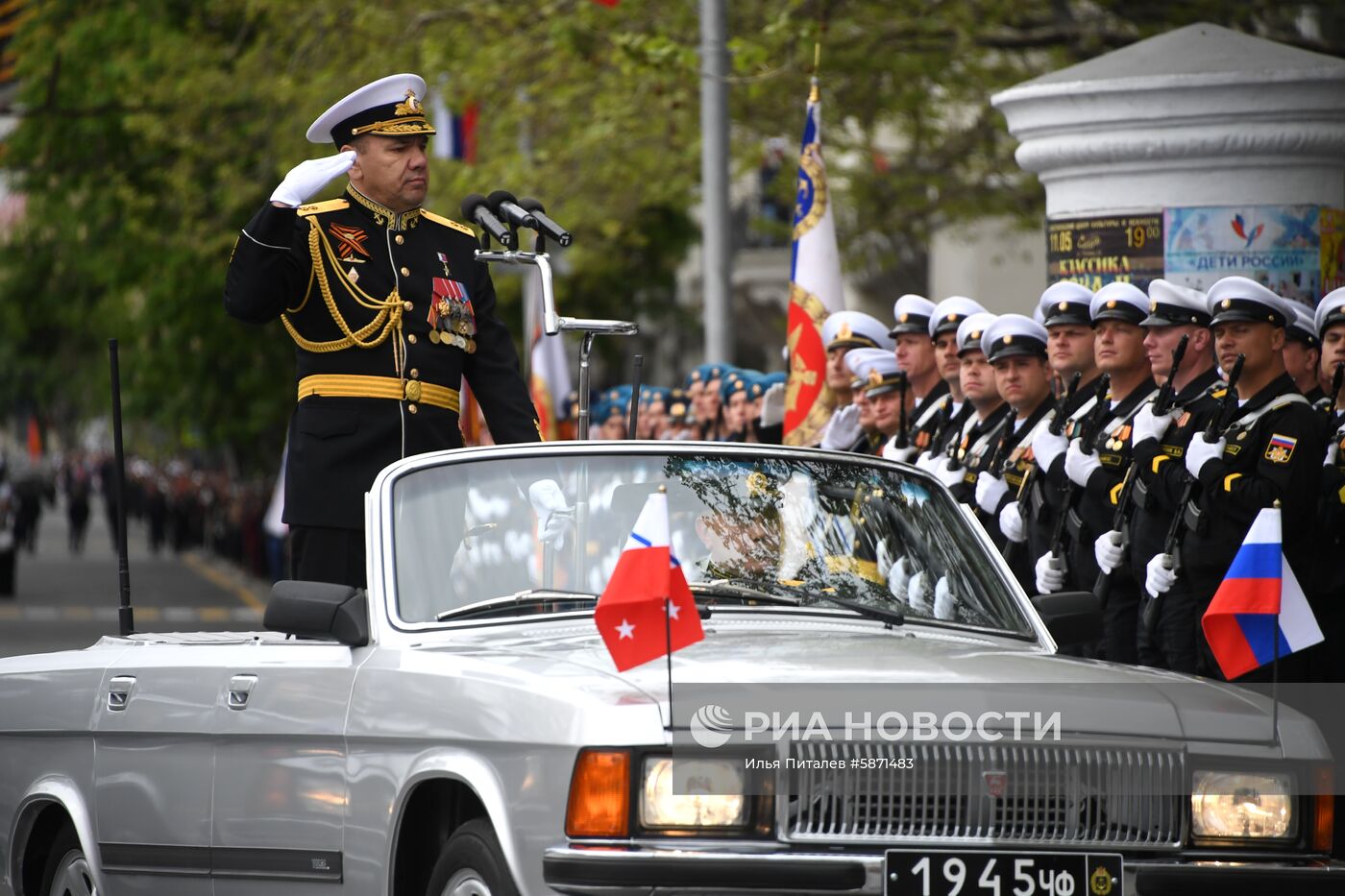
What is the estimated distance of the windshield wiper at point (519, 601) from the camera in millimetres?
5977

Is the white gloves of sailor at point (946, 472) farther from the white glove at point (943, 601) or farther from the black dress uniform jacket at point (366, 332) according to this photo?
the white glove at point (943, 601)

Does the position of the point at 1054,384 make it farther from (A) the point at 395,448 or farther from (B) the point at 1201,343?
(A) the point at 395,448

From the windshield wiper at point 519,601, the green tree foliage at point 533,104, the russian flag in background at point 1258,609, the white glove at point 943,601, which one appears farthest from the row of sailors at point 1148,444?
the green tree foliage at point 533,104

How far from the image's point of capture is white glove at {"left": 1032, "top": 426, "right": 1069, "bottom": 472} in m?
9.55

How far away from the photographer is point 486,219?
7316 millimetres

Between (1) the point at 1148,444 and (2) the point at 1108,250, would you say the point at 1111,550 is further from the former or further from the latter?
(2) the point at 1108,250

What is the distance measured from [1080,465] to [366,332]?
297 centimetres

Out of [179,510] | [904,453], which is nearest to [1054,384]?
[904,453]

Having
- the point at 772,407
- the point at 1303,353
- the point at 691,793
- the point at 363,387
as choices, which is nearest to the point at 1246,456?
the point at 1303,353

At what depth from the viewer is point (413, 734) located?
5582 mm

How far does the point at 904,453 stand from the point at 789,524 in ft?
15.0

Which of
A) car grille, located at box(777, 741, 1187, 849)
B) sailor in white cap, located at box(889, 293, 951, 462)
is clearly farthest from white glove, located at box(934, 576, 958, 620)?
sailor in white cap, located at box(889, 293, 951, 462)

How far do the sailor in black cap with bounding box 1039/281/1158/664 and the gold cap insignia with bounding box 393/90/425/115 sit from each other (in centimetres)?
290

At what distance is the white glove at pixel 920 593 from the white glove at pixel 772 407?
7.92 m
